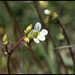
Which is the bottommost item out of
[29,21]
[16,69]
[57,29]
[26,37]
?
[16,69]

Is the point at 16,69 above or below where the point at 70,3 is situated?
below

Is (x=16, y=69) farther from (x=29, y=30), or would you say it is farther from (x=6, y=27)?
(x=6, y=27)

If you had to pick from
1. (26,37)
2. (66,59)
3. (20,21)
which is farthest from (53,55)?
(20,21)

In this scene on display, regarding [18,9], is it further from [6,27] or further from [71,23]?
[71,23]

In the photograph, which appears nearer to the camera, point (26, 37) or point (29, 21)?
point (26, 37)

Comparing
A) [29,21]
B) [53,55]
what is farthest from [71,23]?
[53,55]

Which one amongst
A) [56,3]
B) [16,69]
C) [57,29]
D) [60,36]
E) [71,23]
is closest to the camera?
[60,36]

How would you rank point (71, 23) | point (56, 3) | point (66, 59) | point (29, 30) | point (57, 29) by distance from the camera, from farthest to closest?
point (56, 3)
point (71, 23)
point (57, 29)
point (66, 59)
point (29, 30)

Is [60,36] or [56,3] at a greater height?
[56,3]

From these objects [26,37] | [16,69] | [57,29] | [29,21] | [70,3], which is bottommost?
[16,69]
